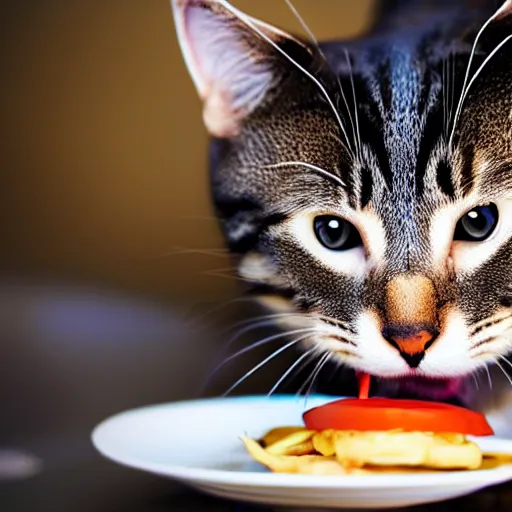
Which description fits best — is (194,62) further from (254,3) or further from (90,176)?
(90,176)

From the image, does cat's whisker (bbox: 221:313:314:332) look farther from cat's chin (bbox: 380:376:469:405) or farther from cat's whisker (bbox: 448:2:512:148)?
cat's whisker (bbox: 448:2:512:148)

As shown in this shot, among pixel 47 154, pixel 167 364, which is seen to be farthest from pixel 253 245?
pixel 47 154

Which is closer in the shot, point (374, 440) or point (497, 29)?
point (374, 440)

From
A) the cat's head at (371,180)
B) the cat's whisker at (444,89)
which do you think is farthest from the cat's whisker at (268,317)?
the cat's whisker at (444,89)

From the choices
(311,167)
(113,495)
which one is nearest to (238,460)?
(113,495)

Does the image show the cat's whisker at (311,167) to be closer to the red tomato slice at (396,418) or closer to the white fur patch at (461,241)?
the white fur patch at (461,241)

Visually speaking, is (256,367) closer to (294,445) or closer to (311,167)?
(294,445)
